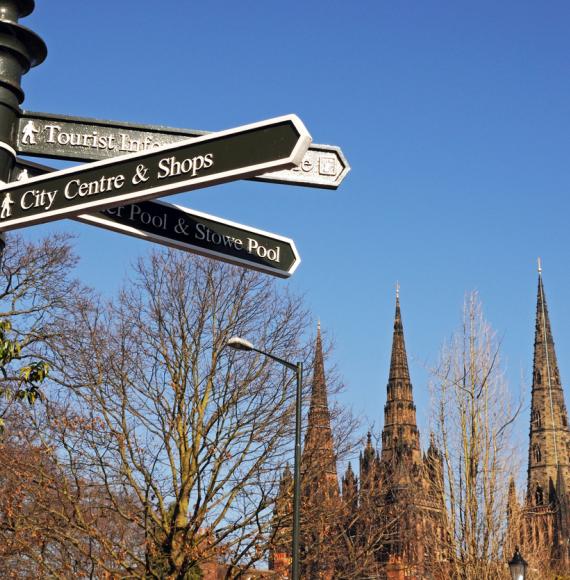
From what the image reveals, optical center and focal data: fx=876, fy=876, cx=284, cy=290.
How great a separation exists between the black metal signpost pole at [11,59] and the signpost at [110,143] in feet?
0.31

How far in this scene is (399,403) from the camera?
362 feet

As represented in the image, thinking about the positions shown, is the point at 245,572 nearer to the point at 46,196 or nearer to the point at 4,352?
the point at 4,352

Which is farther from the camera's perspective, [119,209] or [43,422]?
[43,422]

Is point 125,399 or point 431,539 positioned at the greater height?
point 125,399

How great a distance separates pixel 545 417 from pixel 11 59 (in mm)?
127262

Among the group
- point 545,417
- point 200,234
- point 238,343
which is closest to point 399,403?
point 545,417

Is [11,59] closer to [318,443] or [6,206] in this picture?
[6,206]

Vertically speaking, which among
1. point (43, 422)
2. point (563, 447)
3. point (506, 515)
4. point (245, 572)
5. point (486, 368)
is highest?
point (563, 447)

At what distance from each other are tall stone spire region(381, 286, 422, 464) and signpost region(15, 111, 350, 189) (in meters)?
102

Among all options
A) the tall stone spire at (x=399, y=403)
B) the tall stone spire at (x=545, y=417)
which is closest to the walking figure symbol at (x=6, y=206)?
the tall stone spire at (x=399, y=403)

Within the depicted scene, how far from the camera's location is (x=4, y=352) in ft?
16.2

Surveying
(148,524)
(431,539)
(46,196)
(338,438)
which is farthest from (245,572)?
(46,196)

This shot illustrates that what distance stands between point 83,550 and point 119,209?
44.7 ft

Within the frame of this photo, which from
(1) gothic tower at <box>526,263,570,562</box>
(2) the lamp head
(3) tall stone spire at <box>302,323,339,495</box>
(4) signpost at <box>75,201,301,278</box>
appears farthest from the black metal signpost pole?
(1) gothic tower at <box>526,263,570,562</box>
